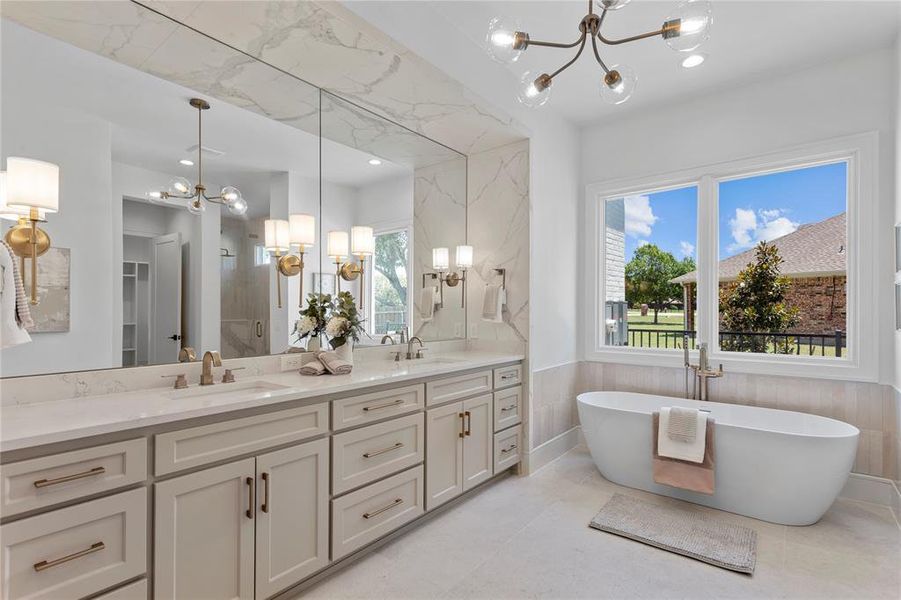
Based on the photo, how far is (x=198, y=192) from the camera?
2.29 m

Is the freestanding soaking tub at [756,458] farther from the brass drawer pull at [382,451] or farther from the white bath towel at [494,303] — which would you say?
the brass drawer pull at [382,451]

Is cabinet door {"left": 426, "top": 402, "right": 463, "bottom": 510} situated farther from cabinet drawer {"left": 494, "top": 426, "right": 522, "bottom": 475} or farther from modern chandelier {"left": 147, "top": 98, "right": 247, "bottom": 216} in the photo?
modern chandelier {"left": 147, "top": 98, "right": 247, "bottom": 216}

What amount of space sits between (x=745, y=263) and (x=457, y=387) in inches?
102

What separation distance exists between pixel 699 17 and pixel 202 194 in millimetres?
2320

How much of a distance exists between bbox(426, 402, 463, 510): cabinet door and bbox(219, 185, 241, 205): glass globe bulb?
1.60m

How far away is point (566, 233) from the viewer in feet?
13.4

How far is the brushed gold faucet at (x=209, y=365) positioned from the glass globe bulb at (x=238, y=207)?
766 mm

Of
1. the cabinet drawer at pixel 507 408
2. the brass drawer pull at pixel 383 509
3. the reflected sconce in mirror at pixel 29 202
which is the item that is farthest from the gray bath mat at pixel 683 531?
the reflected sconce in mirror at pixel 29 202

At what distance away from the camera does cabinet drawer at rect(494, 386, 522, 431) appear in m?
3.23

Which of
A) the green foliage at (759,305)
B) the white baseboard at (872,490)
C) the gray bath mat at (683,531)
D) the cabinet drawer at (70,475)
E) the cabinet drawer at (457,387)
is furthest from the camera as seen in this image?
the green foliage at (759,305)

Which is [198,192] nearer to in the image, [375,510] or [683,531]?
[375,510]

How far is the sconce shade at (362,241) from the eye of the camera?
2.99 m

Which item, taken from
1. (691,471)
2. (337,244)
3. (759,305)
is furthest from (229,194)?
(759,305)

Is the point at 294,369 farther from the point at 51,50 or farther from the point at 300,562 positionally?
the point at 51,50
